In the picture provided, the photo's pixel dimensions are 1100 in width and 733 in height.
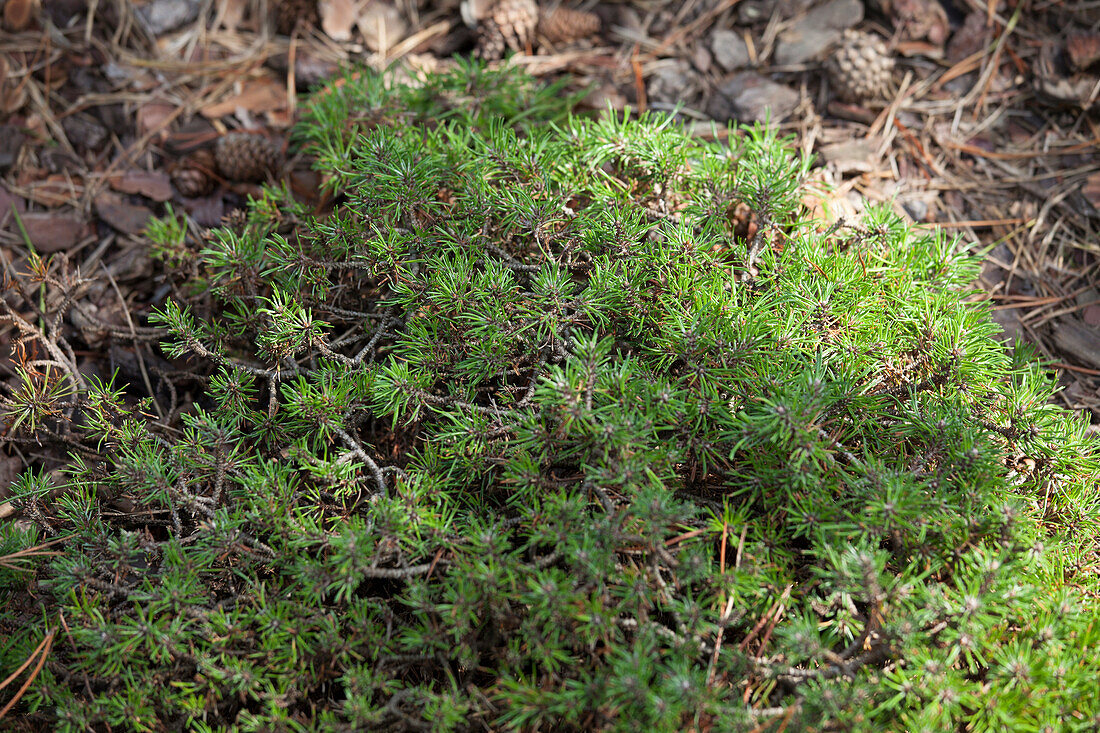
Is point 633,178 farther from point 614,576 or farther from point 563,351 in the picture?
point 614,576

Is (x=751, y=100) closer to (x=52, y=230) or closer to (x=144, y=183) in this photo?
(x=144, y=183)

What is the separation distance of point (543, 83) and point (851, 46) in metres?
1.40

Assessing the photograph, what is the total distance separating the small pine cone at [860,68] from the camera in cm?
325

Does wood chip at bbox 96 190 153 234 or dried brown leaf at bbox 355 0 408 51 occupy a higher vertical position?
dried brown leaf at bbox 355 0 408 51

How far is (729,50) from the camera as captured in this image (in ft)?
11.6

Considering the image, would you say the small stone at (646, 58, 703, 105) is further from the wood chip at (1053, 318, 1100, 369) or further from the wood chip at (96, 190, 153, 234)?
the wood chip at (96, 190, 153, 234)

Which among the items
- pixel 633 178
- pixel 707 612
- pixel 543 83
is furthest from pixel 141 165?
pixel 707 612

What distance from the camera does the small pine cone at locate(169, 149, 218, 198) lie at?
122 inches

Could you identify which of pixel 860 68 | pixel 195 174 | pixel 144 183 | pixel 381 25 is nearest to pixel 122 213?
pixel 144 183

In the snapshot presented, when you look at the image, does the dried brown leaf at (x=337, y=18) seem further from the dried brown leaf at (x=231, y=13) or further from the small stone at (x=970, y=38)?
the small stone at (x=970, y=38)

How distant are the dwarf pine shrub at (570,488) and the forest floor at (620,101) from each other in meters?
0.75

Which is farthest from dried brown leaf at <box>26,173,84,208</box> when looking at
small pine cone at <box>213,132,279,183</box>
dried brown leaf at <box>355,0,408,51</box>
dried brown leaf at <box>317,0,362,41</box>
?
dried brown leaf at <box>355,0,408,51</box>

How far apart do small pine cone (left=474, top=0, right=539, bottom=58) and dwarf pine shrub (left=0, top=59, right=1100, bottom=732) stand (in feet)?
4.10

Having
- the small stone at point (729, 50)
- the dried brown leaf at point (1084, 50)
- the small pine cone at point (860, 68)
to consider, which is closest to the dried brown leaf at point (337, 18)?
the small stone at point (729, 50)
